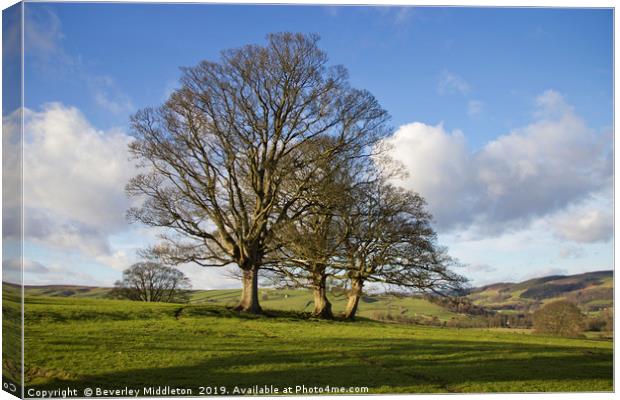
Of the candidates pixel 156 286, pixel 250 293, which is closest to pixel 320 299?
pixel 250 293

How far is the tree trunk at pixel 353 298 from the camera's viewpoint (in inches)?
826

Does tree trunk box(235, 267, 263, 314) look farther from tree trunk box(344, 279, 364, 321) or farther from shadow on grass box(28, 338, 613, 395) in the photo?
shadow on grass box(28, 338, 613, 395)

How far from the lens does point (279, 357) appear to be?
12531 millimetres

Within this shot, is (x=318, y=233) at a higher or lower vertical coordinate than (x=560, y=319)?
higher

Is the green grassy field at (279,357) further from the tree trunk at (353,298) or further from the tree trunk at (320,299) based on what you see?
the tree trunk at (353,298)

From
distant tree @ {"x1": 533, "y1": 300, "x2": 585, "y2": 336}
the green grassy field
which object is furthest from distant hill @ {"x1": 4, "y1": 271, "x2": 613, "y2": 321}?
the green grassy field

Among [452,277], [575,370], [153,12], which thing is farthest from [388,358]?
[153,12]

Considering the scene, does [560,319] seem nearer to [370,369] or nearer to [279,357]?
[370,369]

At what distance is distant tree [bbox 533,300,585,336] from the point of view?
1466cm

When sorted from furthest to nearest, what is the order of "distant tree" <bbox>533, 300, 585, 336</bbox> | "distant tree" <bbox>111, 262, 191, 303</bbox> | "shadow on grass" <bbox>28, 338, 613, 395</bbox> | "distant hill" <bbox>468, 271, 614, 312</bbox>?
"distant tree" <bbox>111, 262, 191, 303</bbox>
"distant tree" <bbox>533, 300, 585, 336</bbox>
"distant hill" <bbox>468, 271, 614, 312</bbox>
"shadow on grass" <bbox>28, 338, 613, 395</bbox>

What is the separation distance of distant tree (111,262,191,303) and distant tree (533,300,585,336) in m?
11.7

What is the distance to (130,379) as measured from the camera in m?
11.3

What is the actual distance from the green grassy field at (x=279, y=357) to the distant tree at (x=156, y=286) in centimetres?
517

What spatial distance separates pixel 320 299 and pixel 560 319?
7935mm
